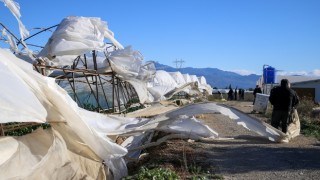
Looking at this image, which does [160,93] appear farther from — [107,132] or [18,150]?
[18,150]

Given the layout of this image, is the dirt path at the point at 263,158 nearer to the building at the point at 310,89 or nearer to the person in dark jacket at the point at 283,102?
the person in dark jacket at the point at 283,102

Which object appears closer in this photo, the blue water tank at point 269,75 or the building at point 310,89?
the blue water tank at point 269,75

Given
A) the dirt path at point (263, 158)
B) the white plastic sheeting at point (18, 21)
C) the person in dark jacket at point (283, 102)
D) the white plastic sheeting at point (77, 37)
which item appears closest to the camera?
the white plastic sheeting at point (18, 21)

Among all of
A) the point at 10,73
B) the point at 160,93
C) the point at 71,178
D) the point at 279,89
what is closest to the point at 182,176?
the point at 71,178

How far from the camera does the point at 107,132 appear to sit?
Answer: 8.47m

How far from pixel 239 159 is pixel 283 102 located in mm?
3574

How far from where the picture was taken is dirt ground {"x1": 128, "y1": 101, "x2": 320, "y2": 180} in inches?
311

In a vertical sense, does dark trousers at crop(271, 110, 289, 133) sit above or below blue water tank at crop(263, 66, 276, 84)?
below

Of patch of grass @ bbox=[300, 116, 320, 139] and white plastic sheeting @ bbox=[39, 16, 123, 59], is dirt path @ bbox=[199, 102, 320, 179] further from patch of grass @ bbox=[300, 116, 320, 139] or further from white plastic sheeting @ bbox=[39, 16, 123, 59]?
white plastic sheeting @ bbox=[39, 16, 123, 59]

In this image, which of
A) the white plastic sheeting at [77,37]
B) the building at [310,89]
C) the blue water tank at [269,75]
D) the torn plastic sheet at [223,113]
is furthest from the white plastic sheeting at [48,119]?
the building at [310,89]

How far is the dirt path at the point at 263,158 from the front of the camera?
7840mm

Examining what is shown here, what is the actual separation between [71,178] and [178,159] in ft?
8.93

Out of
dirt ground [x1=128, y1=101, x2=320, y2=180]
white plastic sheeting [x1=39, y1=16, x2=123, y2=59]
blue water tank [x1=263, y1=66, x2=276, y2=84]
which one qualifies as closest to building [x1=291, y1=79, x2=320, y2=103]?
blue water tank [x1=263, y1=66, x2=276, y2=84]

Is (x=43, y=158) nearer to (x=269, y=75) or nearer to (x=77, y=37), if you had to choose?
(x=77, y=37)
